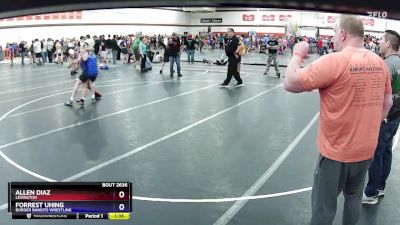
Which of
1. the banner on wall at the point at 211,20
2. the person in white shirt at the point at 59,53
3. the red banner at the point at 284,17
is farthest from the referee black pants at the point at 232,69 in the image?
the banner on wall at the point at 211,20

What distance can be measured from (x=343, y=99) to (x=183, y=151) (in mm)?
4100

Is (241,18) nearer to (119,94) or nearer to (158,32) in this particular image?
(158,32)

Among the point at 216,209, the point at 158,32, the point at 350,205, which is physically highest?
the point at 158,32

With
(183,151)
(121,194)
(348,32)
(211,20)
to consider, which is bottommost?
(183,151)

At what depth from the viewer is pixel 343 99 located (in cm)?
246

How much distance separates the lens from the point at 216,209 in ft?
13.8

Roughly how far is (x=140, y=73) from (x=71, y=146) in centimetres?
1054

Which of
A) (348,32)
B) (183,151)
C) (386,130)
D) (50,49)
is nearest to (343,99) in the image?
(348,32)

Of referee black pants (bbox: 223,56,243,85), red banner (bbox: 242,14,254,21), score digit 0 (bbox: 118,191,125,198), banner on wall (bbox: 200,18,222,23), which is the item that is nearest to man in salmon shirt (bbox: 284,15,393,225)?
score digit 0 (bbox: 118,191,125,198)

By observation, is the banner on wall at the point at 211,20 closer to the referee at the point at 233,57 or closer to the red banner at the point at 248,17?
the red banner at the point at 248,17

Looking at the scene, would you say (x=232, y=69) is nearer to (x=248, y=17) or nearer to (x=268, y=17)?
(x=268, y=17)

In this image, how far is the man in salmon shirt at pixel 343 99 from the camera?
2420mm

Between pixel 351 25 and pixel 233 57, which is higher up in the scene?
pixel 351 25

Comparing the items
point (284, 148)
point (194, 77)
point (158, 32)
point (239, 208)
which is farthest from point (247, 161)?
point (158, 32)
